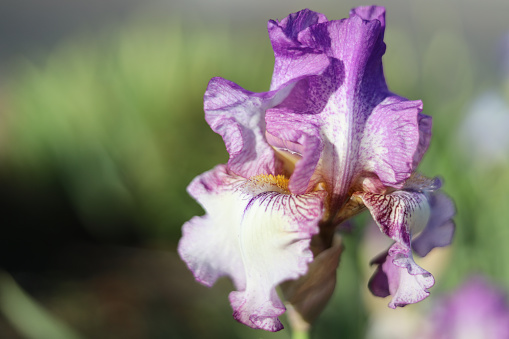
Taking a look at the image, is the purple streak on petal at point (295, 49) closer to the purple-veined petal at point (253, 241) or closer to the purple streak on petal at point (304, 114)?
the purple streak on petal at point (304, 114)

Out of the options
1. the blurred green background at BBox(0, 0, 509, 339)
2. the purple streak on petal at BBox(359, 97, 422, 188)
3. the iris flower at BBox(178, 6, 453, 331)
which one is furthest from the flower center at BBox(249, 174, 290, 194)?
the blurred green background at BBox(0, 0, 509, 339)

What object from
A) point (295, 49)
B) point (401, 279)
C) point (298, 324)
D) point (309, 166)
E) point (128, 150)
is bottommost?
A: point (128, 150)

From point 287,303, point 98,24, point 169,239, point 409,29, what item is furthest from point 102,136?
point 409,29

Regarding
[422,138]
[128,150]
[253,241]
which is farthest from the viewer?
[128,150]

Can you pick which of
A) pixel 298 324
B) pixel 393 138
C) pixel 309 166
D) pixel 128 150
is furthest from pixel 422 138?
pixel 128 150

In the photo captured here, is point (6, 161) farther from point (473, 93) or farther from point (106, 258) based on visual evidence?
point (473, 93)

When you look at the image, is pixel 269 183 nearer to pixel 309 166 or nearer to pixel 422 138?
pixel 309 166

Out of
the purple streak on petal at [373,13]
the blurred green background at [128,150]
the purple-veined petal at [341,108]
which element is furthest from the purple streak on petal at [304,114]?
the blurred green background at [128,150]
